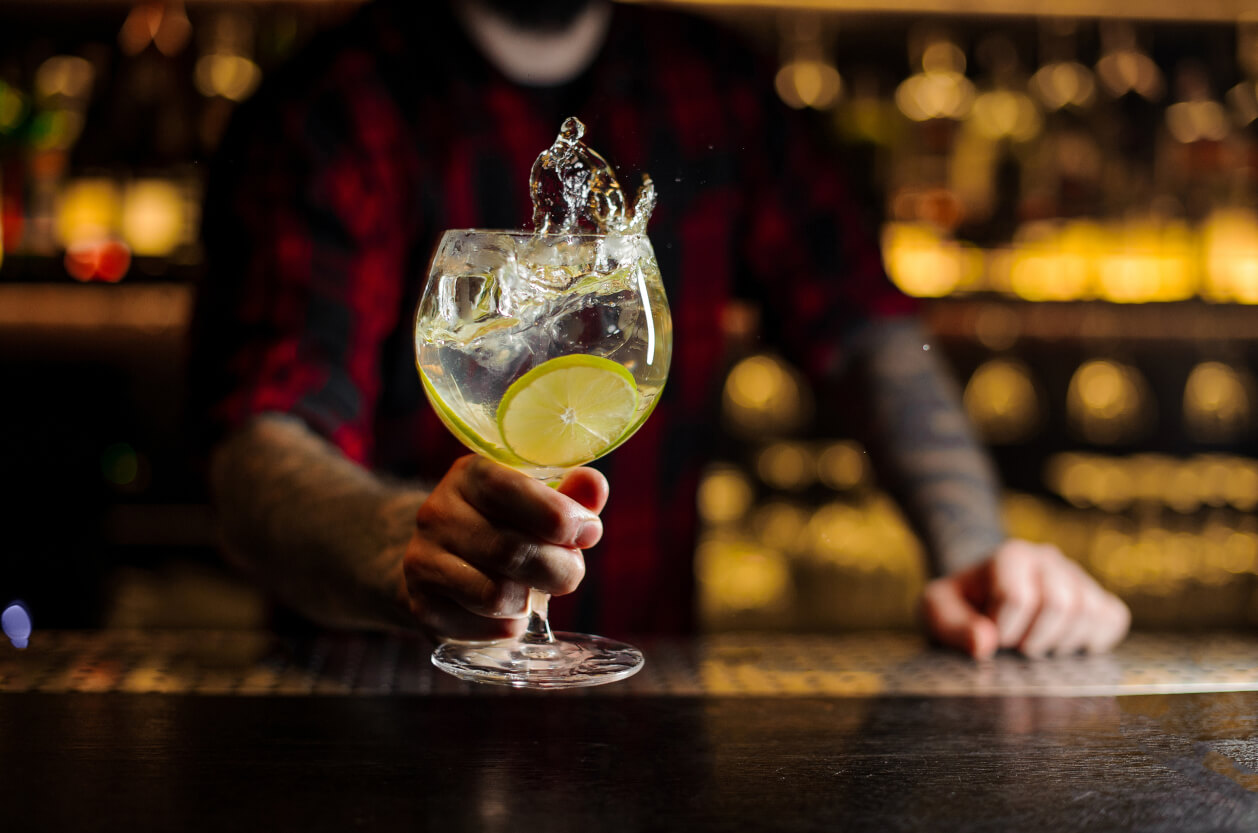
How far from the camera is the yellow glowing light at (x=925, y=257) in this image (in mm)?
2352

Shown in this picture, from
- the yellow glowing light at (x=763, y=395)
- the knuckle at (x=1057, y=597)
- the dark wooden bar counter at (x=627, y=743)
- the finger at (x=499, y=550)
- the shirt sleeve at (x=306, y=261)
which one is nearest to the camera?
the dark wooden bar counter at (x=627, y=743)

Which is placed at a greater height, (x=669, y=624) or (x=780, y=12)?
(x=780, y=12)

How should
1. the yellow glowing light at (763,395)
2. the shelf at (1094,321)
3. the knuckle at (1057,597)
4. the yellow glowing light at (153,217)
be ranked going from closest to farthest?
the knuckle at (1057,597), the yellow glowing light at (153,217), the shelf at (1094,321), the yellow glowing light at (763,395)

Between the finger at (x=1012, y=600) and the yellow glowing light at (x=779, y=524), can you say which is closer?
the finger at (x=1012, y=600)

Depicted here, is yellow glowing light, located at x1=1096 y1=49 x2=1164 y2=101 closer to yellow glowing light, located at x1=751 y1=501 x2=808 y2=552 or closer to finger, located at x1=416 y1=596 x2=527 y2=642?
yellow glowing light, located at x1=751 y1=501 x2=808 y2=552

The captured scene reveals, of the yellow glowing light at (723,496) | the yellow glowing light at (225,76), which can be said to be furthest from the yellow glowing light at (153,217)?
the yellow glowing light at (723,496)

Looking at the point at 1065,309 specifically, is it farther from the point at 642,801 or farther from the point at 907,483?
the point at 642,801

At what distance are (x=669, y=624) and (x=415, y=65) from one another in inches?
28.9

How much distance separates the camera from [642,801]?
1.84 ft

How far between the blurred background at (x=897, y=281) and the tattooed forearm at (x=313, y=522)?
1265mm

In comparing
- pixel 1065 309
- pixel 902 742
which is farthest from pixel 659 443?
pixel 1065 309

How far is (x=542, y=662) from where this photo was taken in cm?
74

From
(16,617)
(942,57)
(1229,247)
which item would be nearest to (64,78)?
(16,617)

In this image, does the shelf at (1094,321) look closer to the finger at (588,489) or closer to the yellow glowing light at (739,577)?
the yellow glowing light at (739,577)
